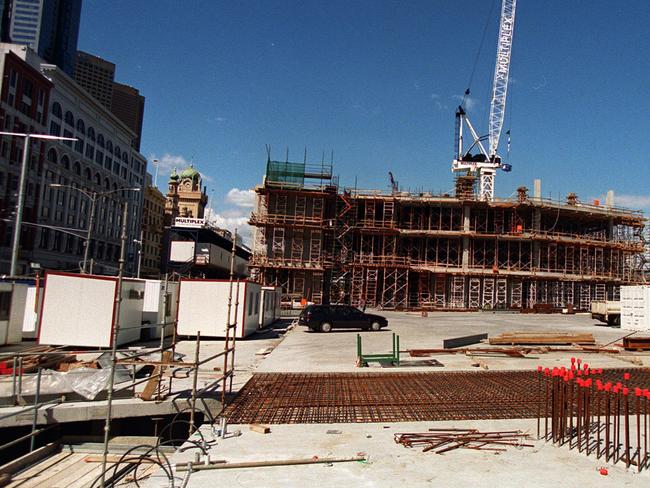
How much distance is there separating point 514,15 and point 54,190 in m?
83.1

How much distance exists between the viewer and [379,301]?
54500 mm

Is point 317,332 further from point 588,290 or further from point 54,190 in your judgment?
point 54,190

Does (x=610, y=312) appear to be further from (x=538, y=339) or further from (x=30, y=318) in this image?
(x=30, y=318)

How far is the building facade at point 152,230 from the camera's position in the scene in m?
104

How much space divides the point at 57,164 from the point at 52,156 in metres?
1.21

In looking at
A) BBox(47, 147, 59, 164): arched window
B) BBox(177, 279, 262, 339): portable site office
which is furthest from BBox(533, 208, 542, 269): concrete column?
BBox(47, 147, 59, 164): arched window

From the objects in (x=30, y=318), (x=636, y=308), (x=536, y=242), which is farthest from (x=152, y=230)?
(x=636, y=308)

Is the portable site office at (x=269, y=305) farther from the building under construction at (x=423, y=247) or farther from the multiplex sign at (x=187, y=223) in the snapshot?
the multiplex sign at (x=187, y=223)

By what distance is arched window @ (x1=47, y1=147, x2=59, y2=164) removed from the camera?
61.5 metres

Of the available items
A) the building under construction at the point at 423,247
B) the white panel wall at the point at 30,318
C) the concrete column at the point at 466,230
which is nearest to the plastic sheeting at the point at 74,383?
the white panel wall at the point at 30,318

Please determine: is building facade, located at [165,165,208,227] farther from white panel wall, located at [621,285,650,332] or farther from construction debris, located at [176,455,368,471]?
construction debris, located at [176,455,368,471]

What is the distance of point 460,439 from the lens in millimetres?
7770

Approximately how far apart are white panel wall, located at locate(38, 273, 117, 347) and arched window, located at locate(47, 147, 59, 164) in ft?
174

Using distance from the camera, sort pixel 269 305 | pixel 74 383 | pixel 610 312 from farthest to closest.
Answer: pixel 610 312 < pixel 269 305 < pixel 74 383
